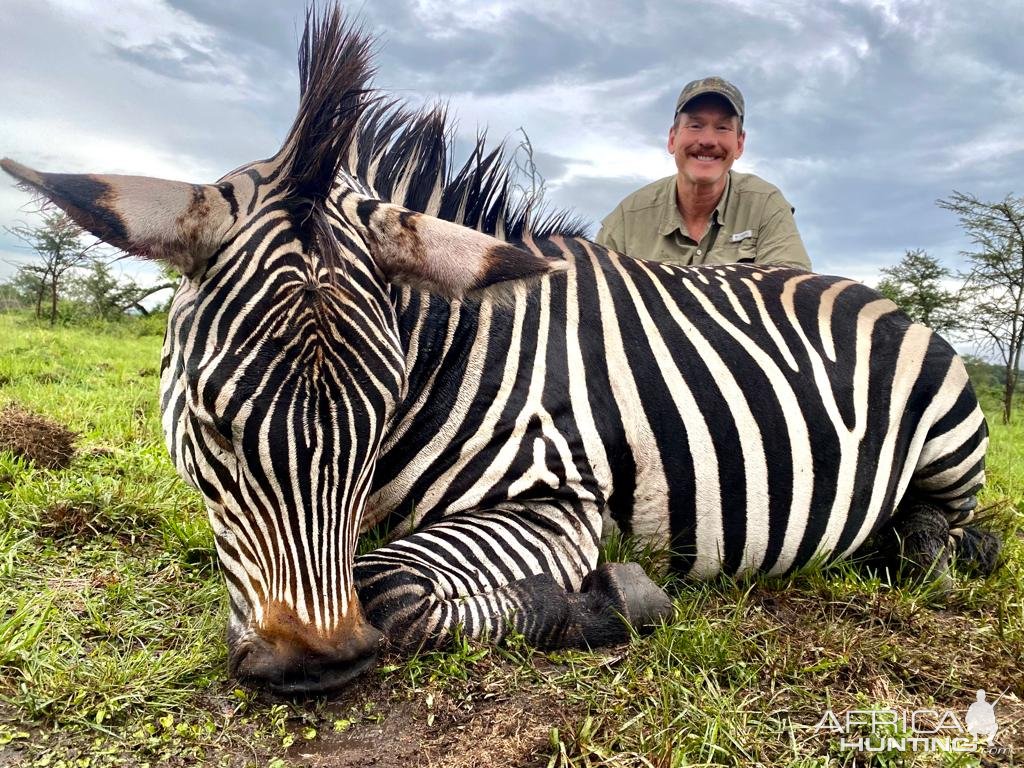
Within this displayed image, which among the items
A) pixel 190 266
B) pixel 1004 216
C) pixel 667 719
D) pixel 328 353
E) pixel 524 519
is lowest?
pixel 667 719

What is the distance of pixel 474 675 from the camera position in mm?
2062

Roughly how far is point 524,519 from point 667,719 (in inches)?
32.2

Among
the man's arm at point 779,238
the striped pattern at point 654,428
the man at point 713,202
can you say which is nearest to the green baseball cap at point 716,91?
the man at point 713,202

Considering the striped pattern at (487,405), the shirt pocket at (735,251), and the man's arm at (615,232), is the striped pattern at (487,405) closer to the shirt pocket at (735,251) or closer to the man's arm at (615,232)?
the shirt pocket at (735,251)

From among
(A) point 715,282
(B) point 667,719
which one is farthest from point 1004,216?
(B) point 667,719

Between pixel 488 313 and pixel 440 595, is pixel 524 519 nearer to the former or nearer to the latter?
pixel 440 595

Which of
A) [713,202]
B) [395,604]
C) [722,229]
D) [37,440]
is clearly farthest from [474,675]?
[713,202]

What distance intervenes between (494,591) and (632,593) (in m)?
0.47

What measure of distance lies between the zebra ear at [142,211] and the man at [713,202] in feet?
13.8

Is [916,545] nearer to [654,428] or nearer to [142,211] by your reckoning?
[654,428]

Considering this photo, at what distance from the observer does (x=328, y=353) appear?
1.85 meters

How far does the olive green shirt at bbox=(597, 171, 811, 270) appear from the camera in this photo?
567cm

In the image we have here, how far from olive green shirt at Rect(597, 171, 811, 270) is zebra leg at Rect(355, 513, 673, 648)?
3765 mm

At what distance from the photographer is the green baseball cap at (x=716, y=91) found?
19.0 ft
